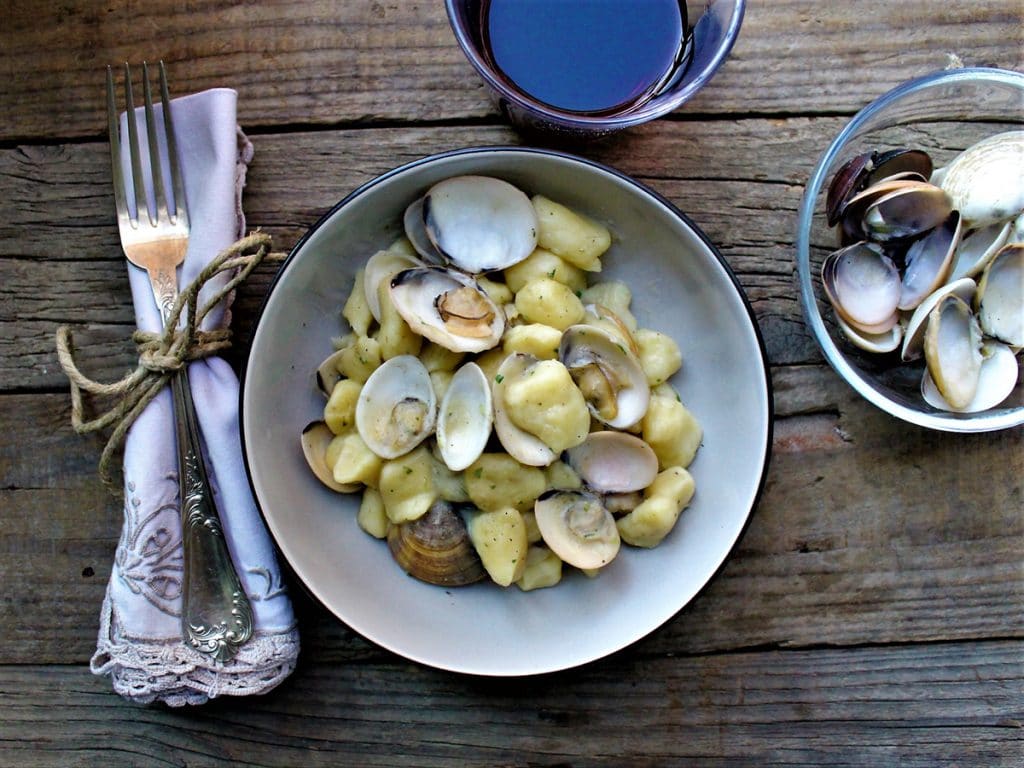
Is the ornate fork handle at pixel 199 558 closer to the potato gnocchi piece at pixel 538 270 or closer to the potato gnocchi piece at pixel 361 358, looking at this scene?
the potato gnocchi piece at pixel 361 358

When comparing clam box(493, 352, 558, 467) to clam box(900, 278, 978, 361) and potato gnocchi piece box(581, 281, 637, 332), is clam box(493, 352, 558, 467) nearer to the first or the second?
potato gnocchi piece box(581, 281, 637, 332)

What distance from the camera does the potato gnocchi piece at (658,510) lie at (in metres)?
0.95

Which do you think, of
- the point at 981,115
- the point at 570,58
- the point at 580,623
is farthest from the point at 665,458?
the point at 981,115

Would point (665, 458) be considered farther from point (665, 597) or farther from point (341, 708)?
point (341, 708)

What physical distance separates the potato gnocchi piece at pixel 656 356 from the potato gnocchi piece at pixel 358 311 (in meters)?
0.32

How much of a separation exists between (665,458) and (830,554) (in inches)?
11.5

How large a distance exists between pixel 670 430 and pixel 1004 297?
42 cm

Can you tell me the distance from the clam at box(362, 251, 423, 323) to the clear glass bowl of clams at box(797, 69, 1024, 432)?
1.56ft

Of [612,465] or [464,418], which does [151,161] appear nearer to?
[464,418]

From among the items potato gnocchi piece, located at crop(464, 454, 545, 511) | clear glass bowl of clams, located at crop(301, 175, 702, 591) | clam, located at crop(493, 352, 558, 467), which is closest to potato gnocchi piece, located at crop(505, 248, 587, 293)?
clear glass bowl of clams, located at crop(301, 175, 702, 591)

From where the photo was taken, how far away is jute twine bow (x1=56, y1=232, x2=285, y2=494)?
0.93 metres

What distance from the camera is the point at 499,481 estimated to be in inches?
36.4

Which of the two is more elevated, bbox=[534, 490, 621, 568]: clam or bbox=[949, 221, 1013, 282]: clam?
bbox=[949, 221, 1013, 282]: clam

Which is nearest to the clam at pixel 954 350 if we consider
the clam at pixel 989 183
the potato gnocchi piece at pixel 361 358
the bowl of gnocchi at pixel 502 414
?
the clam at pixel 989 183
